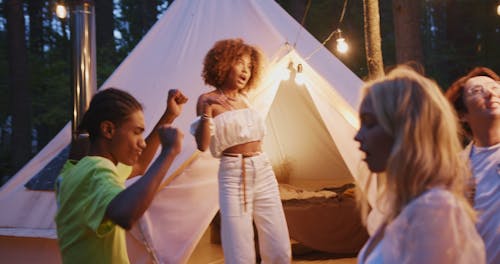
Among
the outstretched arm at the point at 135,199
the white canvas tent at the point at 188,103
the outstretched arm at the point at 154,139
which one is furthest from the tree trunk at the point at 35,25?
the outstretched arm at the point at 135,199

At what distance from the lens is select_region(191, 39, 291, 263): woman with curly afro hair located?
3383 mm

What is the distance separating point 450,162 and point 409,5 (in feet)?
21.8

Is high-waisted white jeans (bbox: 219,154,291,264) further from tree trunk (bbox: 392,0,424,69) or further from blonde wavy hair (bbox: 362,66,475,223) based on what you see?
tree trunk (bbox: 392,0,424,69)

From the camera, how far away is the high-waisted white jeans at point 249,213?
11.0 ft

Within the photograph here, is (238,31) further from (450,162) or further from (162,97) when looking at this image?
(450,162)

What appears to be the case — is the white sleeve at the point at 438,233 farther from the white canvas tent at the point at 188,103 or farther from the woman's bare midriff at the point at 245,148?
the white canvas tent at the point at 188,103

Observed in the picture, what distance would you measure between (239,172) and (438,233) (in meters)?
2.24

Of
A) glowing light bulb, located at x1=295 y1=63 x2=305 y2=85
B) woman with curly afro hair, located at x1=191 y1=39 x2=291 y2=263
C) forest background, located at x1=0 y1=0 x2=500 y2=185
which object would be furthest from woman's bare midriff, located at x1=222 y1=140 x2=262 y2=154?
forest background, located at x1=0 y1=0 x2=500 y2=185

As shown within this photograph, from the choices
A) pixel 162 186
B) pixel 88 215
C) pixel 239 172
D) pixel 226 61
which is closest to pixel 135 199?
pixel 88 215

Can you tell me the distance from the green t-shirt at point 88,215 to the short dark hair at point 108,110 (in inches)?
5.1

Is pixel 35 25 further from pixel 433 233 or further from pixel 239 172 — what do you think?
pixel 433 233

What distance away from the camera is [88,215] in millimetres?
1661

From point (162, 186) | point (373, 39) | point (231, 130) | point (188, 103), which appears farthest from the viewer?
point (373, 39)

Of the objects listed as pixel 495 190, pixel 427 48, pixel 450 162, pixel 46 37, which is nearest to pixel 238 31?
pixel 495 190
